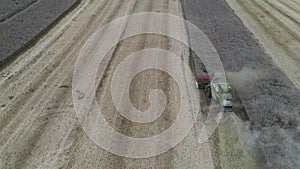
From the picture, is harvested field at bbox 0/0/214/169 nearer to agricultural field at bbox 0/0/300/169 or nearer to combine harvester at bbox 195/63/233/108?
agricultural field at bbox 0/0/300/169

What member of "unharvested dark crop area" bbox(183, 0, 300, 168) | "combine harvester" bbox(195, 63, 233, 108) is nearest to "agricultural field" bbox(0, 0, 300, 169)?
"unharvested dark crop area" bbox(183, 0, 300, 168)

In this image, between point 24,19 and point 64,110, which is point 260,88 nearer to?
point 64,110

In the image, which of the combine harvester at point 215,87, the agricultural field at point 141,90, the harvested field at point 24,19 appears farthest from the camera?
the harvested field at point 24,19

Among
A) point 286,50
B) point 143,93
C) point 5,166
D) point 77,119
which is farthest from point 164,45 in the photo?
point 5,166

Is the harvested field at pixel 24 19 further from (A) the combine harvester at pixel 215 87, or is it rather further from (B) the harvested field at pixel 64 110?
(A) the combine harvester at pixel 215 87

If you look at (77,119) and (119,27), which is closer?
(77,119)

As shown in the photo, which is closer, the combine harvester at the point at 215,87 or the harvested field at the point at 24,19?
the combine harvester at the point at 215,87


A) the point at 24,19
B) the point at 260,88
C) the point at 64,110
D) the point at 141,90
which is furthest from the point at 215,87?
the point at 24,19

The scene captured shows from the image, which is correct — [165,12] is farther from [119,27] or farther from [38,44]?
[38,44]

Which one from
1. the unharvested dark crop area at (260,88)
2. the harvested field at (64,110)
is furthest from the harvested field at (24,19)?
the unharvested dark crop area at (260,88)
